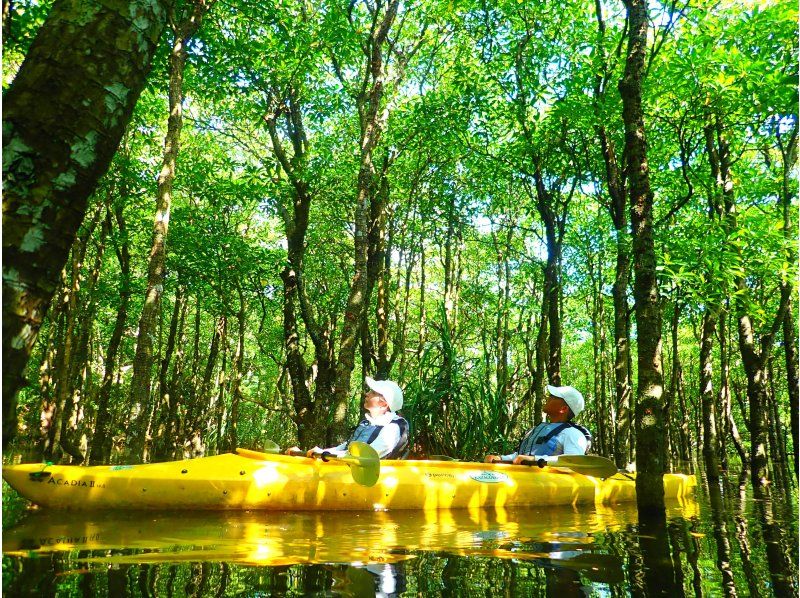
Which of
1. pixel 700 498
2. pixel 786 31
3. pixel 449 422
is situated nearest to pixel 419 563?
pixel 449 422

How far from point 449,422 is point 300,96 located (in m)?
7.61

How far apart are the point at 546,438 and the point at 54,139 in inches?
263

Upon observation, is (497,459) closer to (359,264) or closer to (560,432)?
(560,432)

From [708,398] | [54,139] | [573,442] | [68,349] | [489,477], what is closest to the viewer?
[54,139]

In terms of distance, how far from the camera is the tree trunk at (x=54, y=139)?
152 cm

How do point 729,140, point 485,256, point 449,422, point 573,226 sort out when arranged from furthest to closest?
point 485,256 → point 573,226 → point 729,140 → point 449,422

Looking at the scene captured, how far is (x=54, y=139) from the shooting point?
161 centimetres

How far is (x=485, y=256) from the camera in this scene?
20938mm

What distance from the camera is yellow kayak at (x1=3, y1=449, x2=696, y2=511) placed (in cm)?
553

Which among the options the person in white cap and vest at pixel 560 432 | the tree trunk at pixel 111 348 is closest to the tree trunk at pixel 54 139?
the person in white cap and vest at pixel 560 432

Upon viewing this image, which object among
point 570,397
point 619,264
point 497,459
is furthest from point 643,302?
point 619,264

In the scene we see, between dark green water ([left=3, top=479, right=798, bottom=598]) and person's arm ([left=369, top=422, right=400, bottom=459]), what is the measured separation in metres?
0.93

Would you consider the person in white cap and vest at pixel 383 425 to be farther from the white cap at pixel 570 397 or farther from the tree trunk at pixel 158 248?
the tree trunk at pixel 158 248

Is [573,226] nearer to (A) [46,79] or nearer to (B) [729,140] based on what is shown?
(B) [729,140]
